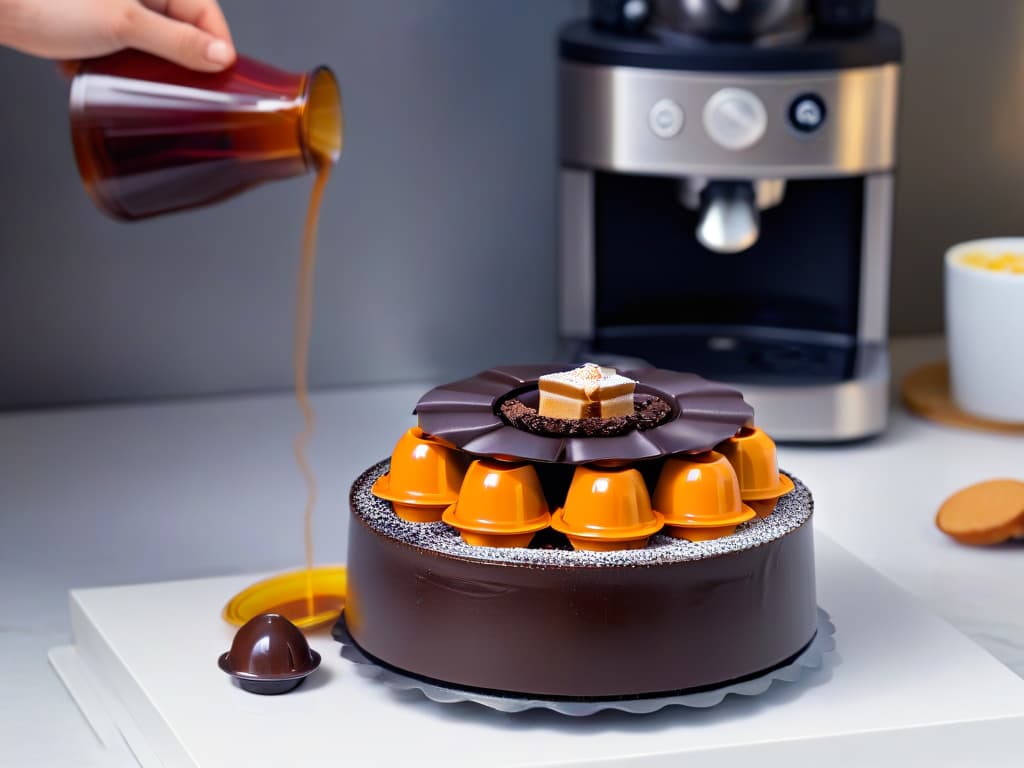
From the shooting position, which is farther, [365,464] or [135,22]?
[365,464]

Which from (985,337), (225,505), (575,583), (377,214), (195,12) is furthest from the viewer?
(377,214)

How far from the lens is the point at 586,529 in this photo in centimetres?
73

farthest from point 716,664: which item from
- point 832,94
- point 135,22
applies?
point 832,94

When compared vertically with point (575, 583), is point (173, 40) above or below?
above

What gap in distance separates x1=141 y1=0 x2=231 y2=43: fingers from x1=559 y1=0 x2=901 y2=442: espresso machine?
1.19 feet

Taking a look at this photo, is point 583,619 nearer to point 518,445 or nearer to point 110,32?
point 518,445

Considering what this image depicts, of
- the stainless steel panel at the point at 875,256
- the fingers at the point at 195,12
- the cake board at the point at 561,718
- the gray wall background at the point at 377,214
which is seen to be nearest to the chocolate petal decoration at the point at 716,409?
the cake board at the point at 561,718

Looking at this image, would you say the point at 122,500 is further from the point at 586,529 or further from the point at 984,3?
the point at 984,3

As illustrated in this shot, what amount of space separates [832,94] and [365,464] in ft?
1.48

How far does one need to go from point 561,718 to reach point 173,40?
43 cm

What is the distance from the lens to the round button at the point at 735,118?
Answer: 1.19 metres

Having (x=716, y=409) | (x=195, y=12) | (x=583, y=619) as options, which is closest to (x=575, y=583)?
(x=583, y=619)

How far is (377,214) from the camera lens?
1.41 m

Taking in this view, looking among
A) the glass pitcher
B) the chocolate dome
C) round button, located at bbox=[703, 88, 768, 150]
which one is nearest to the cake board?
the chocolate dome
